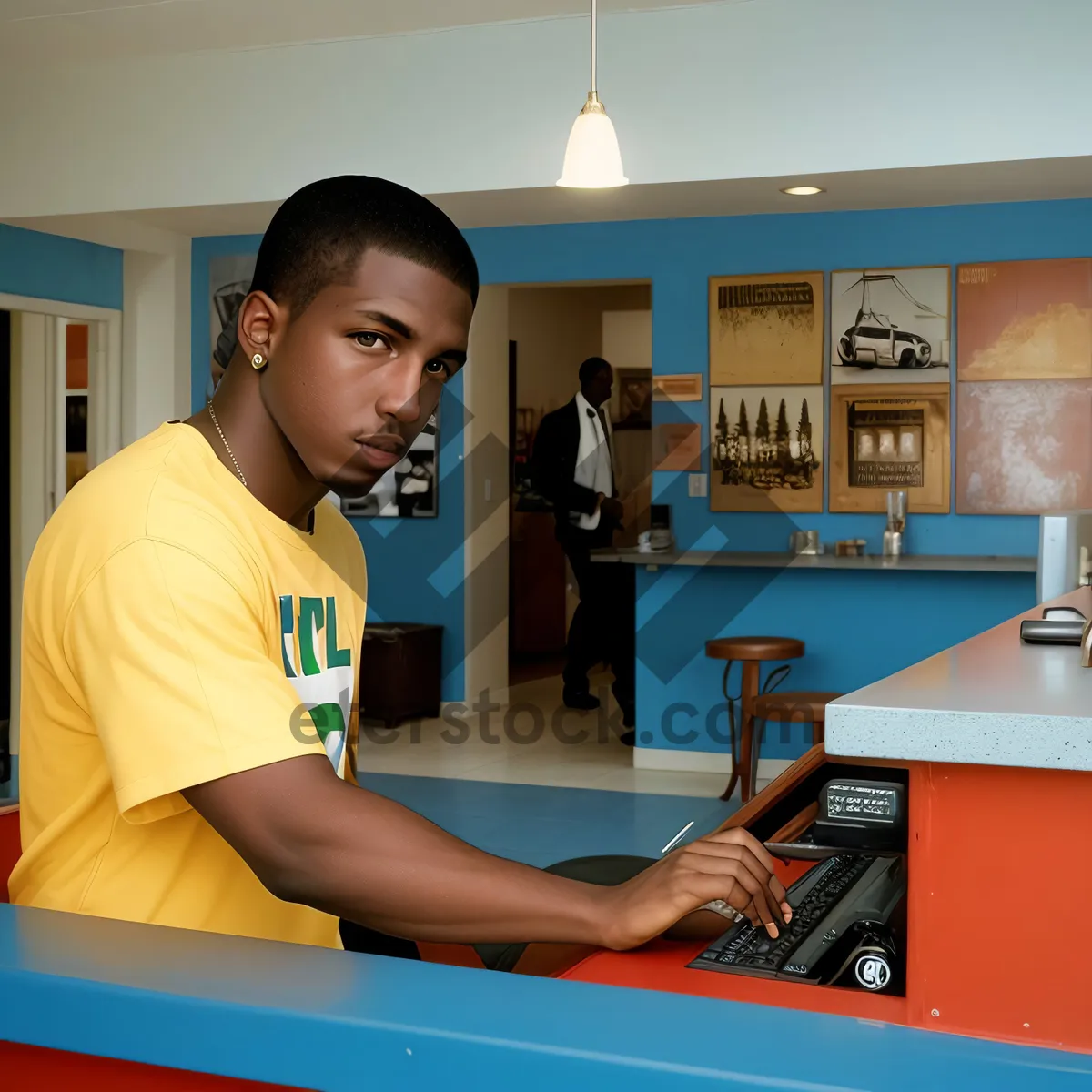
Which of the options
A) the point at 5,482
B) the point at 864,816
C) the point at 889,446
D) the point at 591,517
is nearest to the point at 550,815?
the point at 591,517

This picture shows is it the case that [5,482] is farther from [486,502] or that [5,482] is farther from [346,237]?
[346,237]

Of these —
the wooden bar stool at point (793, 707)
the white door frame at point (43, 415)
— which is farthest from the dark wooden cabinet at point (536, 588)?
the wooden bar stool at point (793, 707)

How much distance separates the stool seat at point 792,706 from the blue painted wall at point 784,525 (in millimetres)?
750

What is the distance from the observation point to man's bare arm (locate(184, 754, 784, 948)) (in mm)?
945

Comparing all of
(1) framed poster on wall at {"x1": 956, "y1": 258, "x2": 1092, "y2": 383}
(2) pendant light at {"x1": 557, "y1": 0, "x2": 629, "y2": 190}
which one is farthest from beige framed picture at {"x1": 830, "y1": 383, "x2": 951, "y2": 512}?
(2) pendant light at {"x1": 557, "y1": 0, "x2": 629, "y2": 190}

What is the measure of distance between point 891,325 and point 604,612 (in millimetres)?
2072

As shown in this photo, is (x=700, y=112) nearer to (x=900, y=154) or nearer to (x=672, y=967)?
(x=900, y=154)

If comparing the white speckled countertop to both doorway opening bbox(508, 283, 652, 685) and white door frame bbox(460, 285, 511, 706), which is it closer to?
white door frame bbox(460, 285, 511, 706)

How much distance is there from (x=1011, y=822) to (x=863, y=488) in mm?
5121

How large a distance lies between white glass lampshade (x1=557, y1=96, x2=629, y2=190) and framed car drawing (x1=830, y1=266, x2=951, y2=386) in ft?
7.84

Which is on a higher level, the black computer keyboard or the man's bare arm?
the man's bare arm

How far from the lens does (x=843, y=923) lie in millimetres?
1130

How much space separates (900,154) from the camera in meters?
4.77

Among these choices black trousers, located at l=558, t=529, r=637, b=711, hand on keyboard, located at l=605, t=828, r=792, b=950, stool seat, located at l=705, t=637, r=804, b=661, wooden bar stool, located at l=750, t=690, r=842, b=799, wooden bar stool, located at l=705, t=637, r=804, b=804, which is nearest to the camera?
hand on keyboard, located at l=605, t=828, r=792, b=950
